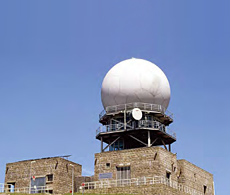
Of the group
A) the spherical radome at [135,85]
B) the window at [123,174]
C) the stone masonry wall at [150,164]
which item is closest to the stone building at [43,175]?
the stone masonry wall at [150,164]

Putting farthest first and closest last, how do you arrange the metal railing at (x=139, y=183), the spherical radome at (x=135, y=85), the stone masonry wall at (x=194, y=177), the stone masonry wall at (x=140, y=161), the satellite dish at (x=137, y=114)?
the spherical radome at (x=135, y=85), the stone masonry wall at (x=194, y=177), the satellite dish at (x=137, y=114), the stone masonry wall at (x=140, y=161), the metal railing at (x=139, y=183)

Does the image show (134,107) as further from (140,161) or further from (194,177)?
(194,177)

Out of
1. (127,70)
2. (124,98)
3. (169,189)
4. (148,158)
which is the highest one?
(127,70)

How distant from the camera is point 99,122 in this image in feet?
188

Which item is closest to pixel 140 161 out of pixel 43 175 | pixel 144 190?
pixel 144 190

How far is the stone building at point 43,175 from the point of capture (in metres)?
54.1

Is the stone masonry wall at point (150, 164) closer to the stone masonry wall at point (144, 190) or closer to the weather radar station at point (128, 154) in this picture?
the weather radar station at point (128, 154)

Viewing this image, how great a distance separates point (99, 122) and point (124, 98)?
515 cm

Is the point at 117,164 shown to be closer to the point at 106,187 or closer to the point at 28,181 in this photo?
the point at 106,187

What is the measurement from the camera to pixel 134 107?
5422 centimetres

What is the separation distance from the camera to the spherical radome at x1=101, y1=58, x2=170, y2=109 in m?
54.4

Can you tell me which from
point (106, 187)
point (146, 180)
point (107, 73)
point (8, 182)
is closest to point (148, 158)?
point (146, 180)

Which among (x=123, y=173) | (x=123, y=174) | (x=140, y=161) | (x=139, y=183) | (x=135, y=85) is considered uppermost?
(x=135, y=85)

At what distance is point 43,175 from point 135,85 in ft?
50.7
